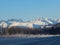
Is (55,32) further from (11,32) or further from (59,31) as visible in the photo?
(11,32)

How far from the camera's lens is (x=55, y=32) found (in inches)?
4124

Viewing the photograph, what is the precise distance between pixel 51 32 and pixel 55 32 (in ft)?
4.74

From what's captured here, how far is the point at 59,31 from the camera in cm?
10900

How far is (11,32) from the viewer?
10138 cm

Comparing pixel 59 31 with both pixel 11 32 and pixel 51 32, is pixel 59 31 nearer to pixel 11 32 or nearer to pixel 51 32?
pixel 51 32

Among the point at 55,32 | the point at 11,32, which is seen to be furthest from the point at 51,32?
the point at 11,32

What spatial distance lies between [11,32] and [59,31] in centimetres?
1901

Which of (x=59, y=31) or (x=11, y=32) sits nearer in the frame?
(x=11, y=32)

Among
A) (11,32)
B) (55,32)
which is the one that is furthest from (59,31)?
(11,32)

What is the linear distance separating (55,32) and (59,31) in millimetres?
4645

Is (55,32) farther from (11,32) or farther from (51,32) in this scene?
(11,32)

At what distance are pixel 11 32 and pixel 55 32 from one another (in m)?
15.9
